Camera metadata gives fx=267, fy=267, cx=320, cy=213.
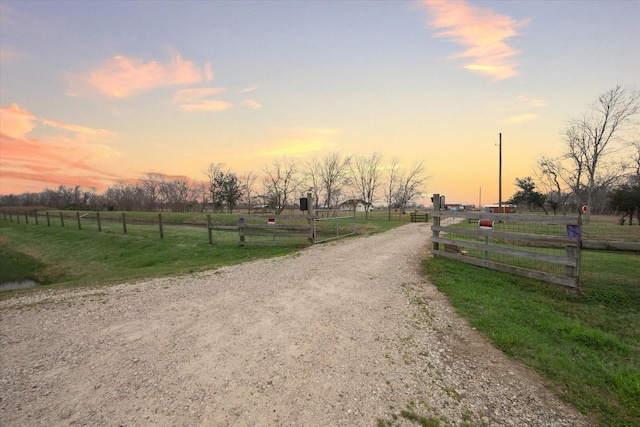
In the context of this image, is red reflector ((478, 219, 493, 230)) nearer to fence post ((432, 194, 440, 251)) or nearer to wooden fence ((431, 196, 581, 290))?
wooden fence ((431, 196, 581, 290))

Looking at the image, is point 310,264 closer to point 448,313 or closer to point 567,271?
point 448,313

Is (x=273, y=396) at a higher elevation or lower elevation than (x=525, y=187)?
lower

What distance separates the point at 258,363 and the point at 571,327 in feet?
17.2

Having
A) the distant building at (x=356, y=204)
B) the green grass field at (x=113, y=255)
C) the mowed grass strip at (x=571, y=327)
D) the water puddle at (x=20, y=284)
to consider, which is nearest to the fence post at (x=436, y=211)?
the mowed grass strip at (x=571, y=327)

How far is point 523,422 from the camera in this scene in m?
2.70

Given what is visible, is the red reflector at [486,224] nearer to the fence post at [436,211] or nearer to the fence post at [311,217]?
the fence post at [436,211]

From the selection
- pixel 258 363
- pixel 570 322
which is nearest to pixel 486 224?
pixel 570 322

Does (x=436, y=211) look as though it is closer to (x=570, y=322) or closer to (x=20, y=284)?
(x=570, y=322)

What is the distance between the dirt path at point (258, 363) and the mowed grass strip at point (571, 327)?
1.22ft

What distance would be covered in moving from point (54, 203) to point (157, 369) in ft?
431

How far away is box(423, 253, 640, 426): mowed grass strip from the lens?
312 centimetres

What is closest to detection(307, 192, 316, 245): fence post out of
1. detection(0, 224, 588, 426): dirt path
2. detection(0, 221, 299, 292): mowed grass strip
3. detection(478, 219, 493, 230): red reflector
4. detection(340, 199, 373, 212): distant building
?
detection(0, 221, 299, 292): mowed grass strip

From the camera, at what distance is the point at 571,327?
4.57 metres

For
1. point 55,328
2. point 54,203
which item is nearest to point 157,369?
point 55,328
